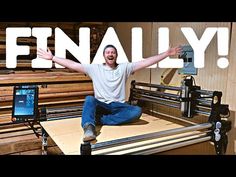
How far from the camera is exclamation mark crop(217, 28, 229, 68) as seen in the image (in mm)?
2135

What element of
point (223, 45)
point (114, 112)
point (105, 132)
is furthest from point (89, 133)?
point (223, 45)

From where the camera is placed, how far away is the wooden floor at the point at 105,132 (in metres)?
1.79

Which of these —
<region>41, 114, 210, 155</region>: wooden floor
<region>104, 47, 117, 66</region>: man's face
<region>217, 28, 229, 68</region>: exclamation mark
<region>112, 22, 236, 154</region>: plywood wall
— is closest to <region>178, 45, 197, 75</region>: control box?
<region>112, 22, 236, 154</region>: plywood wall

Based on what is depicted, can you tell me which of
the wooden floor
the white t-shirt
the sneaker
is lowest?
the wooden floor

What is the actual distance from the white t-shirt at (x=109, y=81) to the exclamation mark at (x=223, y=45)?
2.86 ft

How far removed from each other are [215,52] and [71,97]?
1.98 m

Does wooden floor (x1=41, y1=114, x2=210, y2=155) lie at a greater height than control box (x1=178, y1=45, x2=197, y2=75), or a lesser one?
lesser

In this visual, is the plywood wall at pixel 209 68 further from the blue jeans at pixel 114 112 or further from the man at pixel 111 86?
the blue jeans at pixel 114 112

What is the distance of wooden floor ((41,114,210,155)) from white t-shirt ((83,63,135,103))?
1.05 feet

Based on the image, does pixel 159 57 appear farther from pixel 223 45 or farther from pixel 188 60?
pixel 223 45

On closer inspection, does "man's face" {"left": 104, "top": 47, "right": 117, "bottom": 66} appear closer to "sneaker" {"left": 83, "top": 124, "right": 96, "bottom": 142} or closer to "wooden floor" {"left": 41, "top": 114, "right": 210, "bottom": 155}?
"wooden floor" {"left": 41, "top": 114, "right": 210, "bottom": 155}

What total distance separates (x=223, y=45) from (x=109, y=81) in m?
1.12

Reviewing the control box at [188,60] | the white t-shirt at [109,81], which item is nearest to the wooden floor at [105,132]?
the white t-shirt at [109,81]
